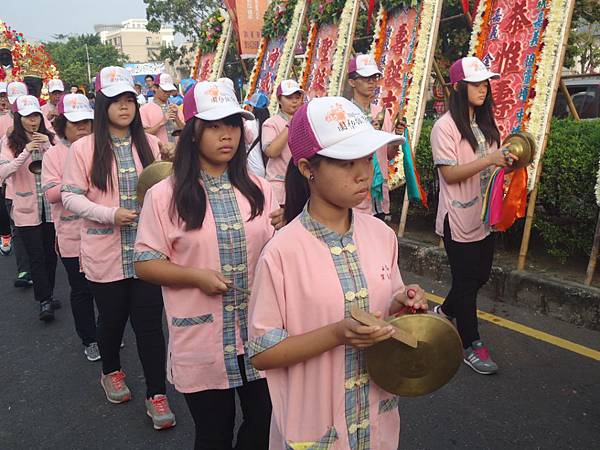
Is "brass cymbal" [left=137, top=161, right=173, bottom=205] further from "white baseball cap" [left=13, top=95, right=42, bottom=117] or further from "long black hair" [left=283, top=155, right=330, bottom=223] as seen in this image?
"white baseball cap" [left=13, top=95, right=42, bottom=117]

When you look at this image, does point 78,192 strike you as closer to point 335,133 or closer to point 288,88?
point 335,133

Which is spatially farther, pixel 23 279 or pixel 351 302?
pixel 23 279

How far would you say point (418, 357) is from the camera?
5.40ft

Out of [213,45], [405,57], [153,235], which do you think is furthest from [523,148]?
[213,45]

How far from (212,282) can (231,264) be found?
0.65 feet

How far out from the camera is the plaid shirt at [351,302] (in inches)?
66.4

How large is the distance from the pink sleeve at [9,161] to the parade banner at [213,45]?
22.5 ft

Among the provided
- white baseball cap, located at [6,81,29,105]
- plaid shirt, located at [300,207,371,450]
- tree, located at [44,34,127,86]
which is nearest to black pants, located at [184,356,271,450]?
plaid shirt, located at [300,207,371,450]

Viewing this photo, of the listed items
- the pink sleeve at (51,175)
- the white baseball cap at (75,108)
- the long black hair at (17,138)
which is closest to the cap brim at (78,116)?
the white baseball cap at (75,108)

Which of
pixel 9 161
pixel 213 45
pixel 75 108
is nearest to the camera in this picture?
pixel 75 108

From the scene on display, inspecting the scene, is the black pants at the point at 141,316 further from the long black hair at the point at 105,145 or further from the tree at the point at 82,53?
the tree at the point at 82,53

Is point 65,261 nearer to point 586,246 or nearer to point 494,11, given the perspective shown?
point 586,246

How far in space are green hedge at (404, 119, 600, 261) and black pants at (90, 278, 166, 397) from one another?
11.3 feet

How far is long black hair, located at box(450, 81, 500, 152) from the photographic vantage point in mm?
3592
